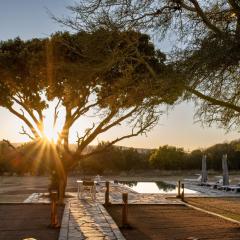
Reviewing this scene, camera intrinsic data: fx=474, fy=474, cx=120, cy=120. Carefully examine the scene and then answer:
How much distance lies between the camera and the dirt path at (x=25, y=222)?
9.28 meters

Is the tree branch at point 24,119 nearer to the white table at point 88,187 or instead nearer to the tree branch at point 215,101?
the white table at point 88,187

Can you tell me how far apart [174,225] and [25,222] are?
3.49 m

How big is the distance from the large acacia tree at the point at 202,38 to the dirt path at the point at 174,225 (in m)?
2.34

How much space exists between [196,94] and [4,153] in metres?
33.2

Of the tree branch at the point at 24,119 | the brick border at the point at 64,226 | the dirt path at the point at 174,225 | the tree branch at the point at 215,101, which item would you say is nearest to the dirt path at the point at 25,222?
the brick border at the point at 64,226

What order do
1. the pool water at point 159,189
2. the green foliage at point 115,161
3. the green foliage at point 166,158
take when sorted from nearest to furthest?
the pool water at point 159,189 < the green foliage at point 115,161 < the green foliage at point 166,158

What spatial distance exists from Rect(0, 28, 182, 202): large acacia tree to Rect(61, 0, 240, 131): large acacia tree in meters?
0.27

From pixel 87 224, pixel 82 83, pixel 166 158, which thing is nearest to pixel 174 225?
pixel 87 224

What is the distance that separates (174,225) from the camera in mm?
11008

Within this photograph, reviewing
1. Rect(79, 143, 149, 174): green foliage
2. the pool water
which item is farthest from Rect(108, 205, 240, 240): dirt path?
Rect(79, 143, 149, 174): green foliage

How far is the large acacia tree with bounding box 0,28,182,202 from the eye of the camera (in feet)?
26.3

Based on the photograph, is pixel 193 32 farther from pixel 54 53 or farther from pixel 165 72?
pixel 54 53

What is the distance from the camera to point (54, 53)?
15000 mm

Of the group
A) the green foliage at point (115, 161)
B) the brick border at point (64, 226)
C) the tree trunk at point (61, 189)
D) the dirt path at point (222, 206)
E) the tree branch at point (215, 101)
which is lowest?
the brick border at point (64, 226)
